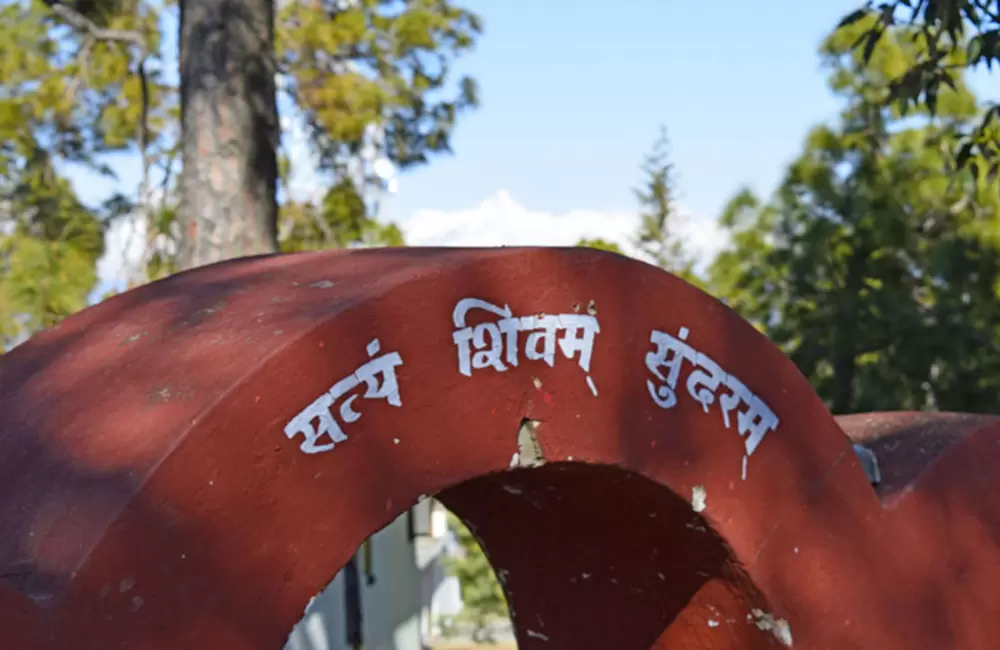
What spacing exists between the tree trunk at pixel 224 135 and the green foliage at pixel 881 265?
8.12 meters

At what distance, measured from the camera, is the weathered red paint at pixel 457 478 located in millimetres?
1901

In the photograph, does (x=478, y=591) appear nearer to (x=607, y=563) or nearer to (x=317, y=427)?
(x=607, y=563)

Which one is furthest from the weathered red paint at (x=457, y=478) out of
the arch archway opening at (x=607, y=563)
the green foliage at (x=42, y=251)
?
the green foliage at (x=42, y=251)

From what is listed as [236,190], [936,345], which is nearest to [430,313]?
[236,190]

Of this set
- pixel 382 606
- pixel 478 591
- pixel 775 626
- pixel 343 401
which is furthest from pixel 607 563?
pixel 478 591

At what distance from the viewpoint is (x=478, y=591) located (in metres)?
13.1

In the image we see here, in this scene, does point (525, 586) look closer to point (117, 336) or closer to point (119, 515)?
point (117, 336)

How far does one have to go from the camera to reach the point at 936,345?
13.6 meters

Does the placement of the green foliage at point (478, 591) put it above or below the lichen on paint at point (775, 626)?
below

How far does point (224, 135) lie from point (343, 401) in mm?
3398

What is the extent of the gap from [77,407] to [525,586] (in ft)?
5.72

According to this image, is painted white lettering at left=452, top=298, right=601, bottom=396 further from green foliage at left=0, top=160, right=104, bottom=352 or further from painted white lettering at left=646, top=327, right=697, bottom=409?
green foliage at left=0, top=160, right=104, bottom=352

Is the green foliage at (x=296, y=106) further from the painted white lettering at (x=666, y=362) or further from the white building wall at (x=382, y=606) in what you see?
the painted white lettering at (x=666, y=362)

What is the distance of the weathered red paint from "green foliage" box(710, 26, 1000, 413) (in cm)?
958
